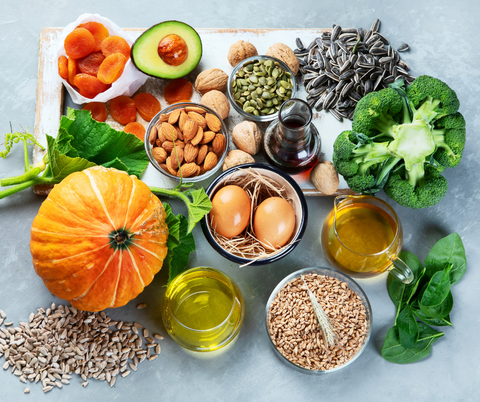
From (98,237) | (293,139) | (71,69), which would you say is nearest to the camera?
(98,237)

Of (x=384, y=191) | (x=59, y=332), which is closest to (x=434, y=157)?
(x=384, y=191)

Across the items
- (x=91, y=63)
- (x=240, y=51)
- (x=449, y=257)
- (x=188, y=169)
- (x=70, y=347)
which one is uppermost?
(x=240, y=51)

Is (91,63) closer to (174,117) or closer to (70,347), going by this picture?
(174,117)

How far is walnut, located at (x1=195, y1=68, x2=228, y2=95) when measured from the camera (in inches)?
51.9

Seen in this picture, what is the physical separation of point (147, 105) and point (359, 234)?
777 mm

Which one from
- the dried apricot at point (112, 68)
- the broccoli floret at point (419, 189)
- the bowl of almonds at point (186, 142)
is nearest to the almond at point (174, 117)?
the bowl of almonds at point (186, 142)

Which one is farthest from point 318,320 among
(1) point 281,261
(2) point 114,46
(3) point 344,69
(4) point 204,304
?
(2) point 114,46

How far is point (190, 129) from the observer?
1.22 metres

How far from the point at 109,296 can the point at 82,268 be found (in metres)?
0.11

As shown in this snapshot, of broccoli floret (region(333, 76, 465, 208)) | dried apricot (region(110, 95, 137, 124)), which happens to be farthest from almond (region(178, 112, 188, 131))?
broccoli floret (region(333, 76, 465, 208))

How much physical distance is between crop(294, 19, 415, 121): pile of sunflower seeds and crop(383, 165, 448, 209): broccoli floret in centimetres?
27

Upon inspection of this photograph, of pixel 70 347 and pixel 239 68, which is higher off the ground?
pixel 239 68

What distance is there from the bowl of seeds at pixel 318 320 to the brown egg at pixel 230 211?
0.80ft

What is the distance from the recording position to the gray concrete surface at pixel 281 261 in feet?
4.28
